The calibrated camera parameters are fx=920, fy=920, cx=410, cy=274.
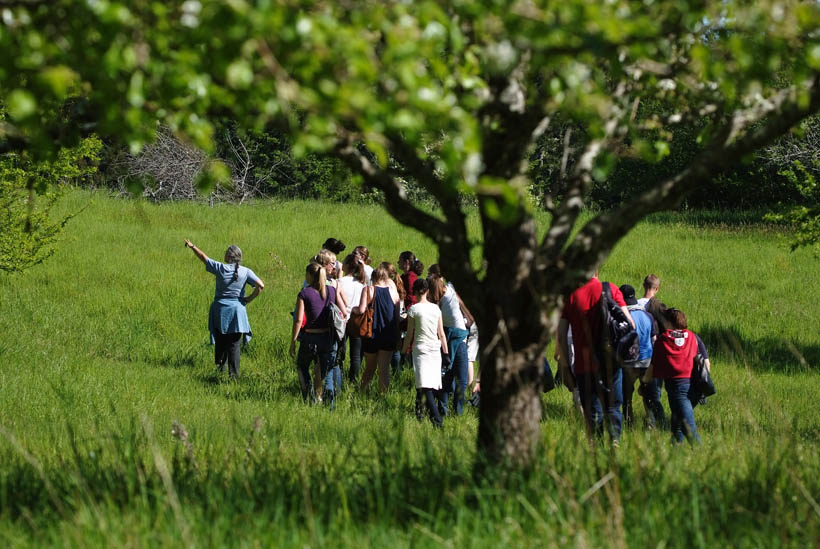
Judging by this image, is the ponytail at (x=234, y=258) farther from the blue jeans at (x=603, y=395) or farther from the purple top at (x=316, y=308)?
the blue jeans at (x=603, y=395)

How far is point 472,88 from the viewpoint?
442 cm

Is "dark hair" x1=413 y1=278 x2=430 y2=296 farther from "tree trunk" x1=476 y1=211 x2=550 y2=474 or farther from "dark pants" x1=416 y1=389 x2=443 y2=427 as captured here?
"tree trunk" x1=476 y1=211 x2=550 y2=474

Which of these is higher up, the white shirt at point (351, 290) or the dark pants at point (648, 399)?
the white shirt at point (351, 290)

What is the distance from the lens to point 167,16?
138 inches

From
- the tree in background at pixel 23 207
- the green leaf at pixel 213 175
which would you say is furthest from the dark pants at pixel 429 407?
the green leaf at pixel 213 175

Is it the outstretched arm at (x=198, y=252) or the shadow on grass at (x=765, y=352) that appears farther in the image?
the shadow on grass at (x=765, y=352)

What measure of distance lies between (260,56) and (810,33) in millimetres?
2400

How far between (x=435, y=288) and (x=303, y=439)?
2.87 metres

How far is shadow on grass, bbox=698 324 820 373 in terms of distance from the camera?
53.5 feet

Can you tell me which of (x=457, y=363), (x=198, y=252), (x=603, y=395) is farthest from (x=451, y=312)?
(x=198, y=252)

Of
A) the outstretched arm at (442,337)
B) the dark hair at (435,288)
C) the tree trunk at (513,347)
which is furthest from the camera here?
the dark hair at (435,288)

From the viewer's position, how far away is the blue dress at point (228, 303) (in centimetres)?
1231

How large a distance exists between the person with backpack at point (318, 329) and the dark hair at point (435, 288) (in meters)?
1.26

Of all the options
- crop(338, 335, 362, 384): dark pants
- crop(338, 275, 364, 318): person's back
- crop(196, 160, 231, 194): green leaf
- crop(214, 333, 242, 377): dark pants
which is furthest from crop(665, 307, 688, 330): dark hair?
crop(196, 160, 231, 194): green leaf
